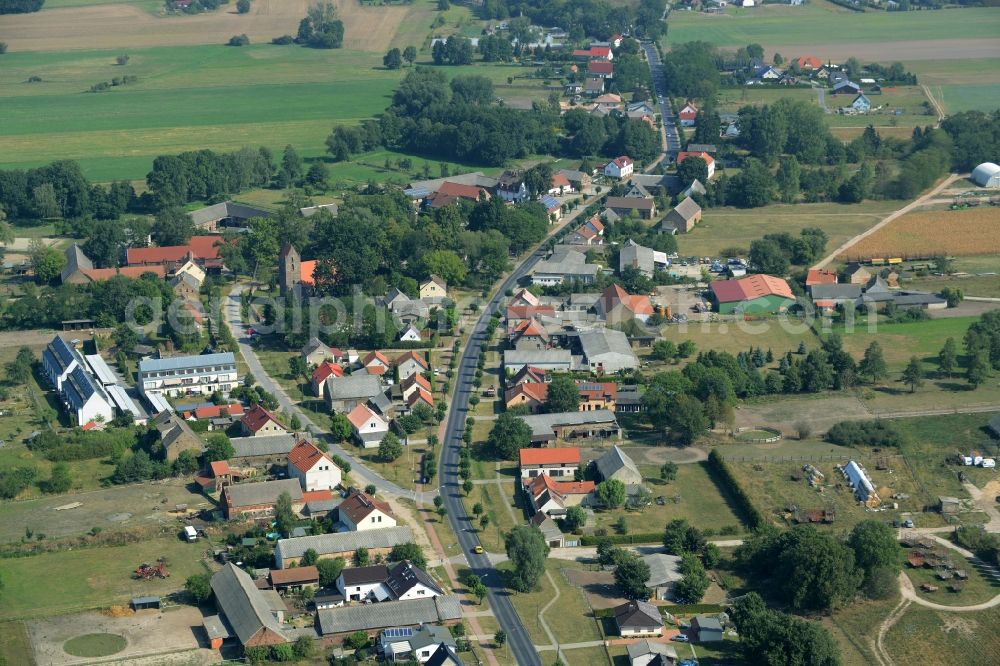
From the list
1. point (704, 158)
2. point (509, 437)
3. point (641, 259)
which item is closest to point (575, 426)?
point (509, 437)

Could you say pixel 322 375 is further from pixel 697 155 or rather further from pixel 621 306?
pixel 697 155

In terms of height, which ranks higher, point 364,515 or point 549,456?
point 364,515

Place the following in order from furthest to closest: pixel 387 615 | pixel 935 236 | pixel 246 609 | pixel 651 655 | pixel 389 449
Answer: pixel 935 236 < pixel 389 449 < pixel 387 615 < pixel 246 609 < pixel 651 655

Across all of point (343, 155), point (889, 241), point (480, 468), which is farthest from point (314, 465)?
point (343, 155)

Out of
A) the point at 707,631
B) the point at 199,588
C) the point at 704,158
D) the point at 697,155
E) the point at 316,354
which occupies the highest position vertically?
the point at 697,155

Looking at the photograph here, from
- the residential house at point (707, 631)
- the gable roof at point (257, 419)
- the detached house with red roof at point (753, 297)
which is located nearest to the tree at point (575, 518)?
the residential house at point (707, 631)

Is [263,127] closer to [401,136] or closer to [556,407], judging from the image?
[401,136]
